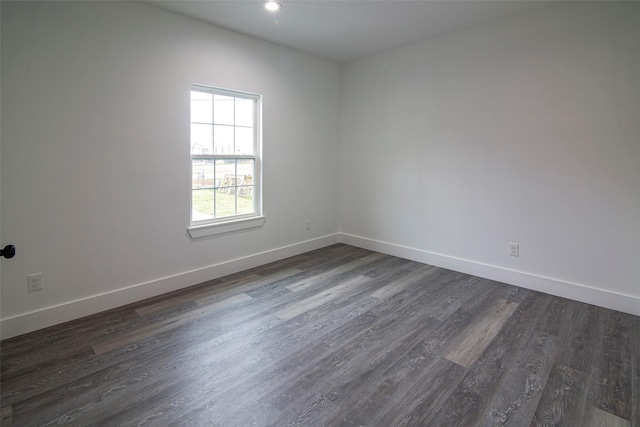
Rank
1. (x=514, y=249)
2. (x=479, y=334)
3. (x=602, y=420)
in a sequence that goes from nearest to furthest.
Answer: (x=602, y=420) → (x=479, y=334) → (x=514, y=249)

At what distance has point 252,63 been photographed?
146 inches

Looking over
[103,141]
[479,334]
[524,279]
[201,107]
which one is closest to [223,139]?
[201,107]

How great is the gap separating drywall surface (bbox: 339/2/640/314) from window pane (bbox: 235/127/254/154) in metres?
1.62

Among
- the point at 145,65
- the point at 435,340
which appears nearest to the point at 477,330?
the point at 435,340

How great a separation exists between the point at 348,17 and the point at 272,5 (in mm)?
743

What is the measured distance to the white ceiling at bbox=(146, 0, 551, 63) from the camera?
2922mm

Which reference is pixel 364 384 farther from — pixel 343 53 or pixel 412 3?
pixel 343 53

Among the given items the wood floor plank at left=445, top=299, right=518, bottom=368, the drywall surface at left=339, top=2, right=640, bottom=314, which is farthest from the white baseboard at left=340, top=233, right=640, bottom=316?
the wood floor plank at left=445, top=299, right=518, bottom=368

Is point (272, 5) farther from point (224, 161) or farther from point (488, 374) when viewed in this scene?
point (488, 374)

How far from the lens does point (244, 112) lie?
3.79 meters

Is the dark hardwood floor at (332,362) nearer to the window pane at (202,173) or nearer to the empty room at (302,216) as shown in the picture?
the empty room at (302,216)

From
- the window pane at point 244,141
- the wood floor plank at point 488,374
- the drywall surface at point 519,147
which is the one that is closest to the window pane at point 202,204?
the window pane at point 244,141

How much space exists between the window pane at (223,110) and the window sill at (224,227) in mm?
1084

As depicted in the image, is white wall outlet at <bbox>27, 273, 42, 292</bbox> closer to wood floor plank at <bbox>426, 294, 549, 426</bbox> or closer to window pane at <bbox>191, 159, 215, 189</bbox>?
window pane at <bbox>191, 159, 215, 189</bbox>
